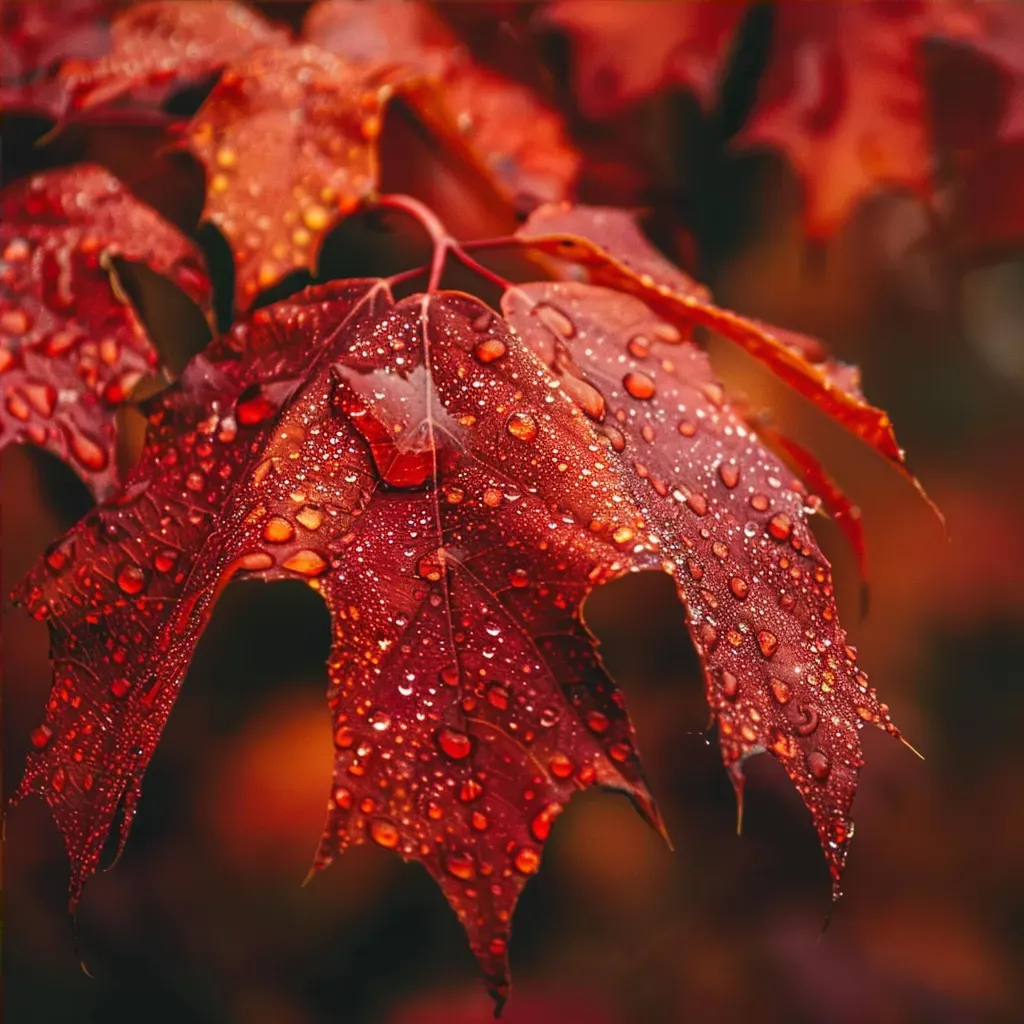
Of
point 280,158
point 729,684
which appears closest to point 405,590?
point 729,684

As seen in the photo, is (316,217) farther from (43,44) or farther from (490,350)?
(43,44)

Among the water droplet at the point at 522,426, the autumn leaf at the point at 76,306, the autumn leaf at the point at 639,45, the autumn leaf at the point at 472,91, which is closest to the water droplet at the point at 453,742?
the water droplet at the point at 522,426

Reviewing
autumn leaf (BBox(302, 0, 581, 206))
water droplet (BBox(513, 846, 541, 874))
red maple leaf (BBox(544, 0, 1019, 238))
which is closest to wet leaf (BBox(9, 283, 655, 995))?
water droplet (BBox(513, 846, 541, 874))

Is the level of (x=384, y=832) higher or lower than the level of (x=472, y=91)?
lower

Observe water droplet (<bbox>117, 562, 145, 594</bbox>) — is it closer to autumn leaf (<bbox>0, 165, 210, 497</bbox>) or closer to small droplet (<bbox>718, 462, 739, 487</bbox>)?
autumn leaf (<bbox>0, 165, 210, 497</bbox>)

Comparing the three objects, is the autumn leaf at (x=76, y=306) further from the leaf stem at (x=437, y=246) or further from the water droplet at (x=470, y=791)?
the water droplet at (x=470, y=791)

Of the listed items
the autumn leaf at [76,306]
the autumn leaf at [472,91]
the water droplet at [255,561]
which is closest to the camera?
the water droplet at [255,561]
